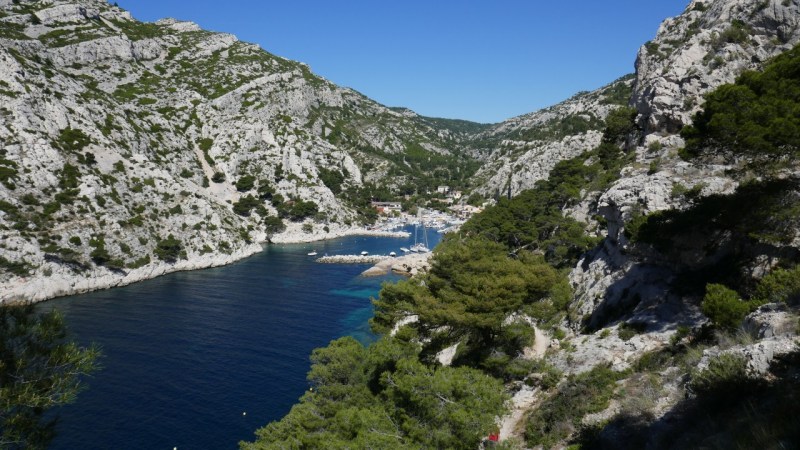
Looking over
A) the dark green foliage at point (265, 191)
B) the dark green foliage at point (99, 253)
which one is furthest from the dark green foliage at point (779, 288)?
the dark green foliage at point (265, 191)

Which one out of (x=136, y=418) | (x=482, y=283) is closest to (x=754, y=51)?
(x=482, y=283)

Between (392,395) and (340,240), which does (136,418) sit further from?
(340,240)

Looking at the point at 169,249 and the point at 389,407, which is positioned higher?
the point at 169,249

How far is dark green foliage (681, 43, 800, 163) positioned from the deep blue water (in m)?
27.5

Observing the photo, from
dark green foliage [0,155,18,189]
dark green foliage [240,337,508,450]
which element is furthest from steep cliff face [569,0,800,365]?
dark green foliage [0,155,18,189]

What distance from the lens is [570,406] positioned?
693 inches

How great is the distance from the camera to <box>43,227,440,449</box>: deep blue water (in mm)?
29766

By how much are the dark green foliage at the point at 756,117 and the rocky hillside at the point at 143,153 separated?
6991 cm

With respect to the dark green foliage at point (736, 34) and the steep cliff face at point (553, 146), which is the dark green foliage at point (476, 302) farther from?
the steep cliff face at point (553, 146)

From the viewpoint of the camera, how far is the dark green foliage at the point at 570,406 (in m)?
16.4

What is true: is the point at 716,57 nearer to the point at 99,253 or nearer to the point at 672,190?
the point at 672,190

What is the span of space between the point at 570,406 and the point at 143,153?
102398 millimetres

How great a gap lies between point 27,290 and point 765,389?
7063 centimetres

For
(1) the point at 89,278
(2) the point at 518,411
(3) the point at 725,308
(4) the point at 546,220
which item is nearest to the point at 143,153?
(1) the point at 89,278
